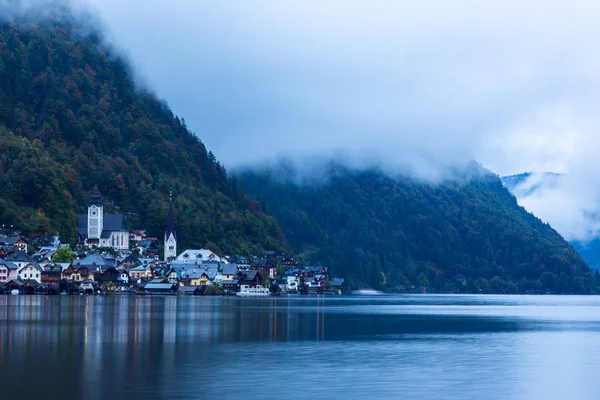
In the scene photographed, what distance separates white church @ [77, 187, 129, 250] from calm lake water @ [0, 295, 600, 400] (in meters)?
96.3

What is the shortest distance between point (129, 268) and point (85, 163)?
133ft

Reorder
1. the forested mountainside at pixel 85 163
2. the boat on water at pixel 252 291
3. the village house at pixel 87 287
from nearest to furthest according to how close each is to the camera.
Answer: the village house at pixel 87 287 < the boat on water at pixel 252 291 < the forested mountainside at pixel 85 163

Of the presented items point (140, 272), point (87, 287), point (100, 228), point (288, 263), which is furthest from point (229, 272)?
point (288, 263)

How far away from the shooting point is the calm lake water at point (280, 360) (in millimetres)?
29516

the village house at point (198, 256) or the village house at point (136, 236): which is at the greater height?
the village house at point (136, 236)

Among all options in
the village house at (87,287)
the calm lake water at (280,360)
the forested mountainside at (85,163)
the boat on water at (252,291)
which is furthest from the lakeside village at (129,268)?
the calm lake water at (280,360)

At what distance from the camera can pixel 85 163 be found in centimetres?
17450

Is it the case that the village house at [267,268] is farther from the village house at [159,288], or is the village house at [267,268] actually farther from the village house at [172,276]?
the village house at [159,288]

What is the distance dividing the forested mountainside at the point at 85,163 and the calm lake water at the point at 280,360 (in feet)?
305

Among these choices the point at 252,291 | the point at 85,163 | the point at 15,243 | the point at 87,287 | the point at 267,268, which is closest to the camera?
the point at 87,287

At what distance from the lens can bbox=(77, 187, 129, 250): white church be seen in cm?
15725

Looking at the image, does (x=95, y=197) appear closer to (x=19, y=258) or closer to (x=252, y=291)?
(x=252, y=291)

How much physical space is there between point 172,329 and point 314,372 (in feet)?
65.0

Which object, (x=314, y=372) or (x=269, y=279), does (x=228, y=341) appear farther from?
(x=269, y=279)
